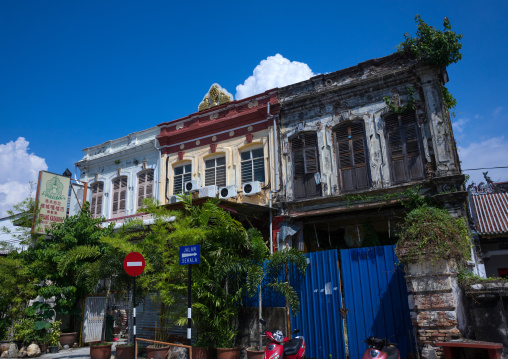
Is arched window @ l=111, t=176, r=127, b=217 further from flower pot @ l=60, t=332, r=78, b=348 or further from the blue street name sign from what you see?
the blue street name sign

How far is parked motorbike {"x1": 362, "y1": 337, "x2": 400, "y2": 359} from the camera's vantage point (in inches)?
247

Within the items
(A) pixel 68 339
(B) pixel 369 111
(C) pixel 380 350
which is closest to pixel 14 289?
(A) pixel 68 339

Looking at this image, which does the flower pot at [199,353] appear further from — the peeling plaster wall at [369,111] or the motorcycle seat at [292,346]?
the peeling plaster wall at [369,111]

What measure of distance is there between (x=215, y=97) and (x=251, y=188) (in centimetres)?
534

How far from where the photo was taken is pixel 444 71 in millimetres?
12734

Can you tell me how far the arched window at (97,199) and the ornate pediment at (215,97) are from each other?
678cm

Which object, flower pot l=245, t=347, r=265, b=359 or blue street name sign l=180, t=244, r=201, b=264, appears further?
flower pot l=245, t=347, r=265, b=359

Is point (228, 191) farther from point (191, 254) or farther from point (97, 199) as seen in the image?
point (97, 199)

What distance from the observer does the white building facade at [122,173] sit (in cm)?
1827

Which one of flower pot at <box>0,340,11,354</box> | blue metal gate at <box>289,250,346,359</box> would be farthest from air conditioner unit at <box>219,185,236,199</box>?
flower pot at <box>0,340,11,354</box>

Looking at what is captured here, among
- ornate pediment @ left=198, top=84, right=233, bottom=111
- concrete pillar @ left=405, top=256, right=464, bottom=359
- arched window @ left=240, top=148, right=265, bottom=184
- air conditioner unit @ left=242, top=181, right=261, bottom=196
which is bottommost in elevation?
concrete pillar @ left=405, top=256, right=464, bottom=359

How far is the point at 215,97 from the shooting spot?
17734 mm

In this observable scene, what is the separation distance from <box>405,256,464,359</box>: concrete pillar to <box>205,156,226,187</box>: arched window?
10.0 meters

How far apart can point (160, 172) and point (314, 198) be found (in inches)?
301
